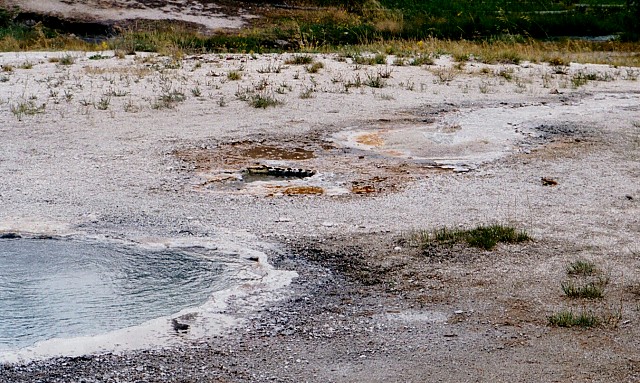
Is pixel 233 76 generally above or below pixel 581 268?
above

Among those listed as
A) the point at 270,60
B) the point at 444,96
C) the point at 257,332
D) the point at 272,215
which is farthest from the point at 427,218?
the point at 270,60

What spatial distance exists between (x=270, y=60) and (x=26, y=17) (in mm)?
13029

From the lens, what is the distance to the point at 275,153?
9109mm

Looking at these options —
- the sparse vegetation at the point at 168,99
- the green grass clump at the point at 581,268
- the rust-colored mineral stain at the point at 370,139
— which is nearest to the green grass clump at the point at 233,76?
the sparse vegetation at the point at 168,99

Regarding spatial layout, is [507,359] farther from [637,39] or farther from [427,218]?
[637,39]

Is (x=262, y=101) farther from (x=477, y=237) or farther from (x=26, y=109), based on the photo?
(x=477, y=237)

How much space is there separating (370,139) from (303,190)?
87.6 inches

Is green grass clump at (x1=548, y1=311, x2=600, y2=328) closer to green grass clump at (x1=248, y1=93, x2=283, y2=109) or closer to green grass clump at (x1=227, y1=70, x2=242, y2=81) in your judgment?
green grass clump at (x1=248, y1=93, x2=283, y2=109)

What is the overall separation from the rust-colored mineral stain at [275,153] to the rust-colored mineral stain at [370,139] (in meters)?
0.75

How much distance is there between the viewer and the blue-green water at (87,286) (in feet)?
16.3

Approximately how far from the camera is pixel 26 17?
2586 centimetres

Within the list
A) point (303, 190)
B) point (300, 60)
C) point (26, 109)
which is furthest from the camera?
point (300, 60)

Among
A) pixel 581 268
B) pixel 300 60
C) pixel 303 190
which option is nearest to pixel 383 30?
pixel 300 60

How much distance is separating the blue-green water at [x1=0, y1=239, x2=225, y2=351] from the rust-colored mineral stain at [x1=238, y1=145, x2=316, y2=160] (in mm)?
2934
